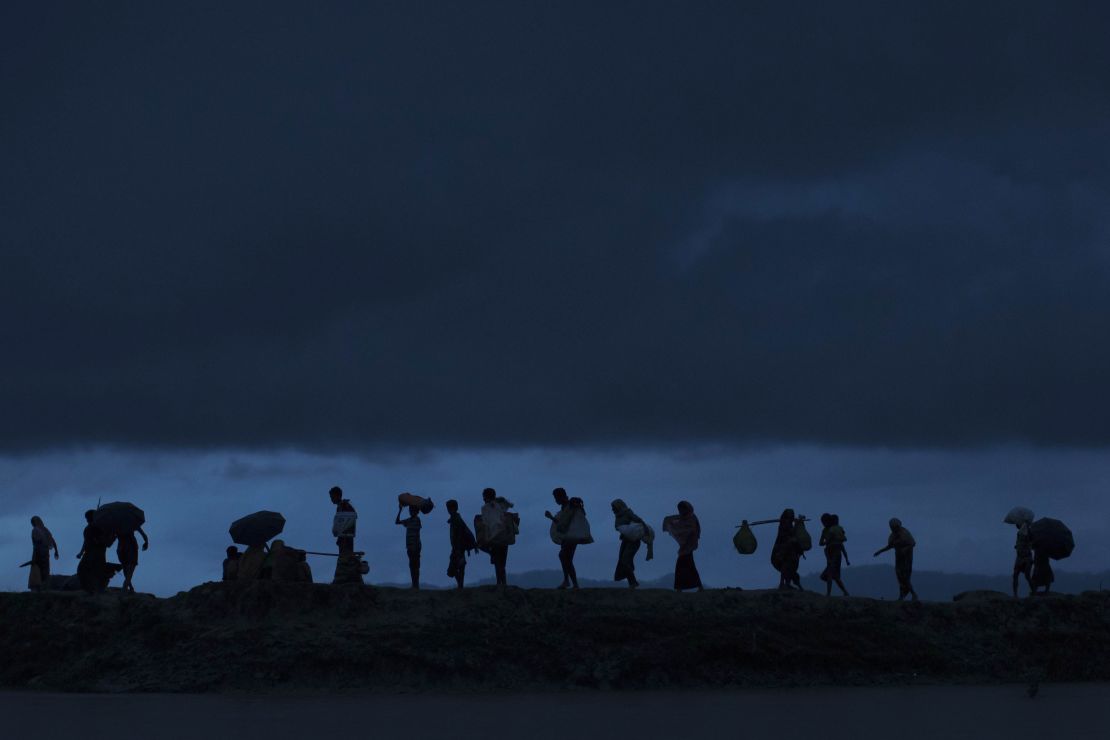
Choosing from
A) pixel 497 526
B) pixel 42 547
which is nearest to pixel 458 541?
pixel 497 526

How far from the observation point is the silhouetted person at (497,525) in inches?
1139

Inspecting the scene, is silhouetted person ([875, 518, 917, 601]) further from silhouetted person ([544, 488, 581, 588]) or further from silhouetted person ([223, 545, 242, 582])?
silhouetted person ([223, 545, 242, 582])

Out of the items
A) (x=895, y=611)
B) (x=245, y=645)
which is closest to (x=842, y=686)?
(x=895, y=611)

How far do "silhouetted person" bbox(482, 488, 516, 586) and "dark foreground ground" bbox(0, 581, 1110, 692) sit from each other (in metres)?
1.20

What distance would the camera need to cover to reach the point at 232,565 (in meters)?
31.2

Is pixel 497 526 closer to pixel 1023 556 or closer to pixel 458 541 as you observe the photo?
pixel 458 541

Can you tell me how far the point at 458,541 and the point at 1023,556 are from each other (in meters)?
15.0

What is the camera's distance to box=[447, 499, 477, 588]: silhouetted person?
95.6 ft

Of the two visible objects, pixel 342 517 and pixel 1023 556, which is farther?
pixel 1023 556

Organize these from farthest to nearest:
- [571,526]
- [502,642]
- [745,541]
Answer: [745,541] → [571,526] → [502,642]

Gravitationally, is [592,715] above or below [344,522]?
below

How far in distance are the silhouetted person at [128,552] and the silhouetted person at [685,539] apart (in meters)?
12.8

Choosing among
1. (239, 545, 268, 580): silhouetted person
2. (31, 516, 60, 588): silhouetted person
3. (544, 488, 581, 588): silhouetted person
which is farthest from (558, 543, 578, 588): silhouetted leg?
(31, 516, 60, 588): silhouetted person

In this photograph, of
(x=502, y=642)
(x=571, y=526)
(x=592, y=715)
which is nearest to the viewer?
(x=592, y=715)
